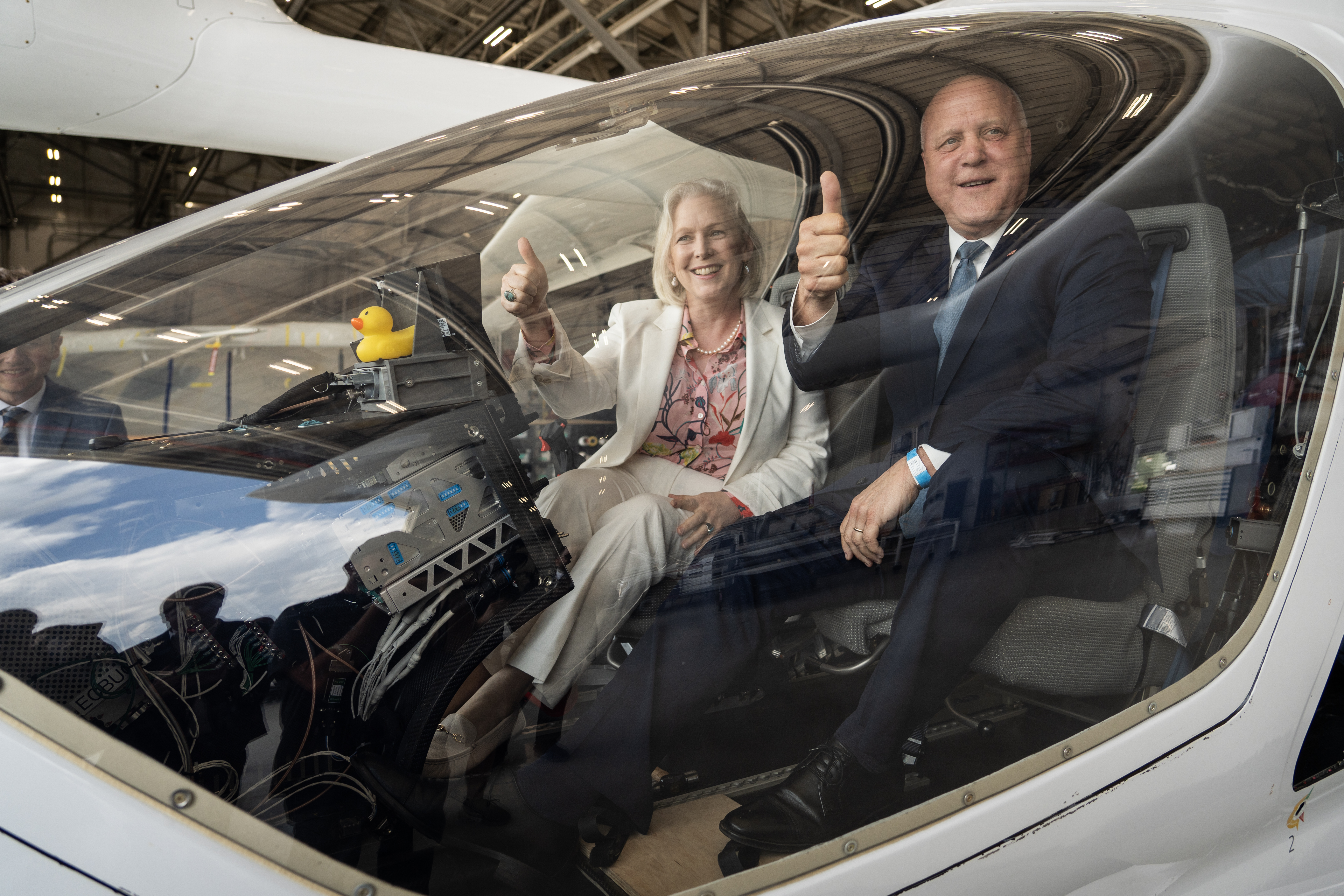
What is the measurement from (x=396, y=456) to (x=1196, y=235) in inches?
44.4

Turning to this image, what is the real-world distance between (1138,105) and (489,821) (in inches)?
52.5

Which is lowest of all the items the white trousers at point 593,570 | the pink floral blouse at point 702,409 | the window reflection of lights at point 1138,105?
the white trousers at point 593,570

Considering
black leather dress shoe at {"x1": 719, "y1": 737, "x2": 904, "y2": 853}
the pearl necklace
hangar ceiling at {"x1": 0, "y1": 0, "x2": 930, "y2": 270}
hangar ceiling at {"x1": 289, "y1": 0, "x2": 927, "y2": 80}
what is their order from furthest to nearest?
hangar ceiling at {"x1": 0, "y1": 0, "x2": 930, "y2": 270}
hangar ceiling at {"x1": 289, "y1": 0, "x2": 927, "y2": 80}
the pearl necklace
black leather dress shoe at {"x1": 719, "y1": 737, "x2": 904, "y2": 853}

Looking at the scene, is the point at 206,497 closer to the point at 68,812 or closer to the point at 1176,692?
the point at 68,812

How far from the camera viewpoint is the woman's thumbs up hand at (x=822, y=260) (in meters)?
1.13

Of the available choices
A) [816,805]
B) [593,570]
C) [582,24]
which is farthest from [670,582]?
[582,24]

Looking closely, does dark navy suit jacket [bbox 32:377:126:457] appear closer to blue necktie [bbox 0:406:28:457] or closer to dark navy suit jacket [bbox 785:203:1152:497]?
blue necktie [bbox 0:406:28:457]

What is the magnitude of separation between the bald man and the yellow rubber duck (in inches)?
20.3

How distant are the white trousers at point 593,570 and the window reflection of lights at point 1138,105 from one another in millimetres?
873

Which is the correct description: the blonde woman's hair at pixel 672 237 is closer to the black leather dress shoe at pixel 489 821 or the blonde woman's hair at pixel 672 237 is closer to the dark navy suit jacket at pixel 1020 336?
the dark navy suit jacket at pixel 1020 336

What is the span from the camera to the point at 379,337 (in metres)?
1.17

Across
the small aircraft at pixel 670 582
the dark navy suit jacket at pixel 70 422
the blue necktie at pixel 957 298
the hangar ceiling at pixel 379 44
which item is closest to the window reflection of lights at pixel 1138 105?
the small aircraft at pixel 670 582

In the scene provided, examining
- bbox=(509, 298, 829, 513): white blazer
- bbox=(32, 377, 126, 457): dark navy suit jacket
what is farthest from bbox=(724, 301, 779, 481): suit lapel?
bbox=(32, 377, 126, 457): dark navy suit jacket

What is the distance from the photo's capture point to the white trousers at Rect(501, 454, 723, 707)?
104cm
